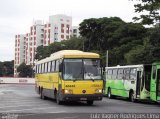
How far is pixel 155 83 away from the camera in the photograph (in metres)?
A: 26.8

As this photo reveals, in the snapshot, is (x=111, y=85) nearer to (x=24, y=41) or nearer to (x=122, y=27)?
(x=122, y=27)

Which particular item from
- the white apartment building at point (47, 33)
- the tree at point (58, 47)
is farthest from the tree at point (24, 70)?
the tree at point (58, 47)

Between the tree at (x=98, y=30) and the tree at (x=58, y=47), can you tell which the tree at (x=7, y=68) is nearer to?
the tree at (x=58, y=47)

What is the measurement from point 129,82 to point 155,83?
569 centimetres

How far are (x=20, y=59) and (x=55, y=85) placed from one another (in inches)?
6650

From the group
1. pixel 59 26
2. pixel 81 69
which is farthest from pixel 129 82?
pixel 59 26

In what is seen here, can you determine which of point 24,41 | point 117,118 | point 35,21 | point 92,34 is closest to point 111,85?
point 117,118

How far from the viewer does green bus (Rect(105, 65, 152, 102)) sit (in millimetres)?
29562

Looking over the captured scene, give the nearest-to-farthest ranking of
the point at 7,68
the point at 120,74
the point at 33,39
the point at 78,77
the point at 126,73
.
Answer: the point at 78,77 < the point at 126,73 < the point at 120,74 < the point at 7,68 < the point at 33,39

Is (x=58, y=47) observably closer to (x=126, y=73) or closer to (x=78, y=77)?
(x=126, y=73)

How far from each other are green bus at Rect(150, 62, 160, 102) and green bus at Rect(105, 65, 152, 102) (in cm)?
172

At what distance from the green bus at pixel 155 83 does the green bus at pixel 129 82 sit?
1.72m

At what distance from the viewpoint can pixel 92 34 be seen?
76.4 meters

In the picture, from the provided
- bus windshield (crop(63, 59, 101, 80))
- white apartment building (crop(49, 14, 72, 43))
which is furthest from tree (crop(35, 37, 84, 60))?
bus windshield (crop(63, 59, 101, 80))
